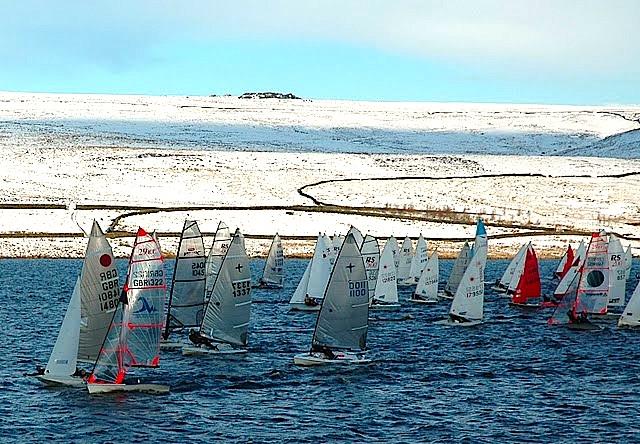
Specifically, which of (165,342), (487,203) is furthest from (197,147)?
(165,342)

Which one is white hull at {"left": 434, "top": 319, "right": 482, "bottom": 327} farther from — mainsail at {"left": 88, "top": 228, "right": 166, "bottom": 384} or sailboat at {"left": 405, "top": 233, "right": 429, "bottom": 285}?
mainsail at {"left": 88, "top": 228, "right": 166, "bottom": 384}

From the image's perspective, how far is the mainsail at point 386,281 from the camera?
210ft

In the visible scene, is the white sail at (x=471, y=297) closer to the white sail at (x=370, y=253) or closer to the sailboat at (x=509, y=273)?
the white sail at (x=370, y=253)

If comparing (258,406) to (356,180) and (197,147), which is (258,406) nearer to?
(356,180)

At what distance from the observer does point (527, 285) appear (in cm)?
6662

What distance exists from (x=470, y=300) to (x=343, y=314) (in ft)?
45.5

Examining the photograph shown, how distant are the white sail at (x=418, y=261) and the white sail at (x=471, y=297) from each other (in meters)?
18.7

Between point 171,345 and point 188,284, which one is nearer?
point 171,345

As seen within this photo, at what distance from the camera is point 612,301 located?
6241 centimetres

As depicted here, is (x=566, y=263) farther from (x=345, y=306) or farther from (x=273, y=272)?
(x=345, y=306)

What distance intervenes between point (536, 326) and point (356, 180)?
2941 inches

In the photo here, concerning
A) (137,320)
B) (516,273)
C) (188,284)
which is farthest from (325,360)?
(516,273)

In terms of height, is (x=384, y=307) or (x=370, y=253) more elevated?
(x=370, y=253)

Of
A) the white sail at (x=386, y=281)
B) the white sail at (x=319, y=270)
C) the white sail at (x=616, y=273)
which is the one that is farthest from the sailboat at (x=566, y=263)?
the white sail at (x=319, y=270)
